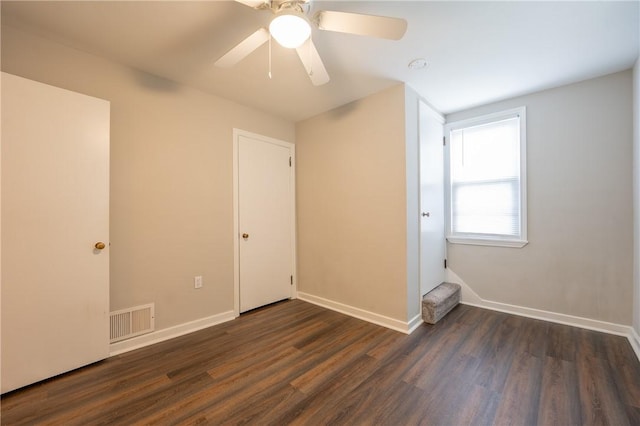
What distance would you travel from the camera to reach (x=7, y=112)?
163 cm

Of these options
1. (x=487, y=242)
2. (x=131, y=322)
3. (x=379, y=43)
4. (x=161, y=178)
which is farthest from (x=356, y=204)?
(x=131, y=322)

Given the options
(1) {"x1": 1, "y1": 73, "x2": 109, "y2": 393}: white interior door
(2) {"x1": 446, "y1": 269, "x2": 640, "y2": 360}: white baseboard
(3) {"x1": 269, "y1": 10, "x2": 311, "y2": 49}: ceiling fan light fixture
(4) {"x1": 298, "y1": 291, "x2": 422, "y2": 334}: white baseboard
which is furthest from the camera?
(4) {"x1": 298, "y1": 291, "x2": 422, "y2": 334}: white baseboard

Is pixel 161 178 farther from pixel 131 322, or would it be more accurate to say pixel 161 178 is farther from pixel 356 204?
pixel 356 204

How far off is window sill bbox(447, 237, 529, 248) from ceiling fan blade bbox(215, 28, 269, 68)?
3.07 meters

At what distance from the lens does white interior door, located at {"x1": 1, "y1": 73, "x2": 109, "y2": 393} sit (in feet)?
5.38

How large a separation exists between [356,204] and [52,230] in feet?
8.44

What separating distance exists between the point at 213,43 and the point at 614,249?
3.96 metres

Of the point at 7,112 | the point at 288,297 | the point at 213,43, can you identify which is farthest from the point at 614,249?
the point at 7,112

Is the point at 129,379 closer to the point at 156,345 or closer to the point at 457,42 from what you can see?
the point at 156,345

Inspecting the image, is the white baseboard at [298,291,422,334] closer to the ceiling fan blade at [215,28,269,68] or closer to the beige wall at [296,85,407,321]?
the beige wall at [296,85,407,321]

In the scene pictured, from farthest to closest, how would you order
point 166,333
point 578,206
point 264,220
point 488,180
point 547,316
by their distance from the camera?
point 264,220 < point 488,180 < point 547,316 < point 578,206 < point 166,333

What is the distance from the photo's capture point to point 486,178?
3.10m

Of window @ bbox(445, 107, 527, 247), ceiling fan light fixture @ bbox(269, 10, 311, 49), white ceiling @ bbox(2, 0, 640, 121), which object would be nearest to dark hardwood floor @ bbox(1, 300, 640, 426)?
window @ bbox(445, 107, 527, 247)

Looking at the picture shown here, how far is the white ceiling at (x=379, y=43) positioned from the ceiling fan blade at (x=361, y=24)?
28cm
